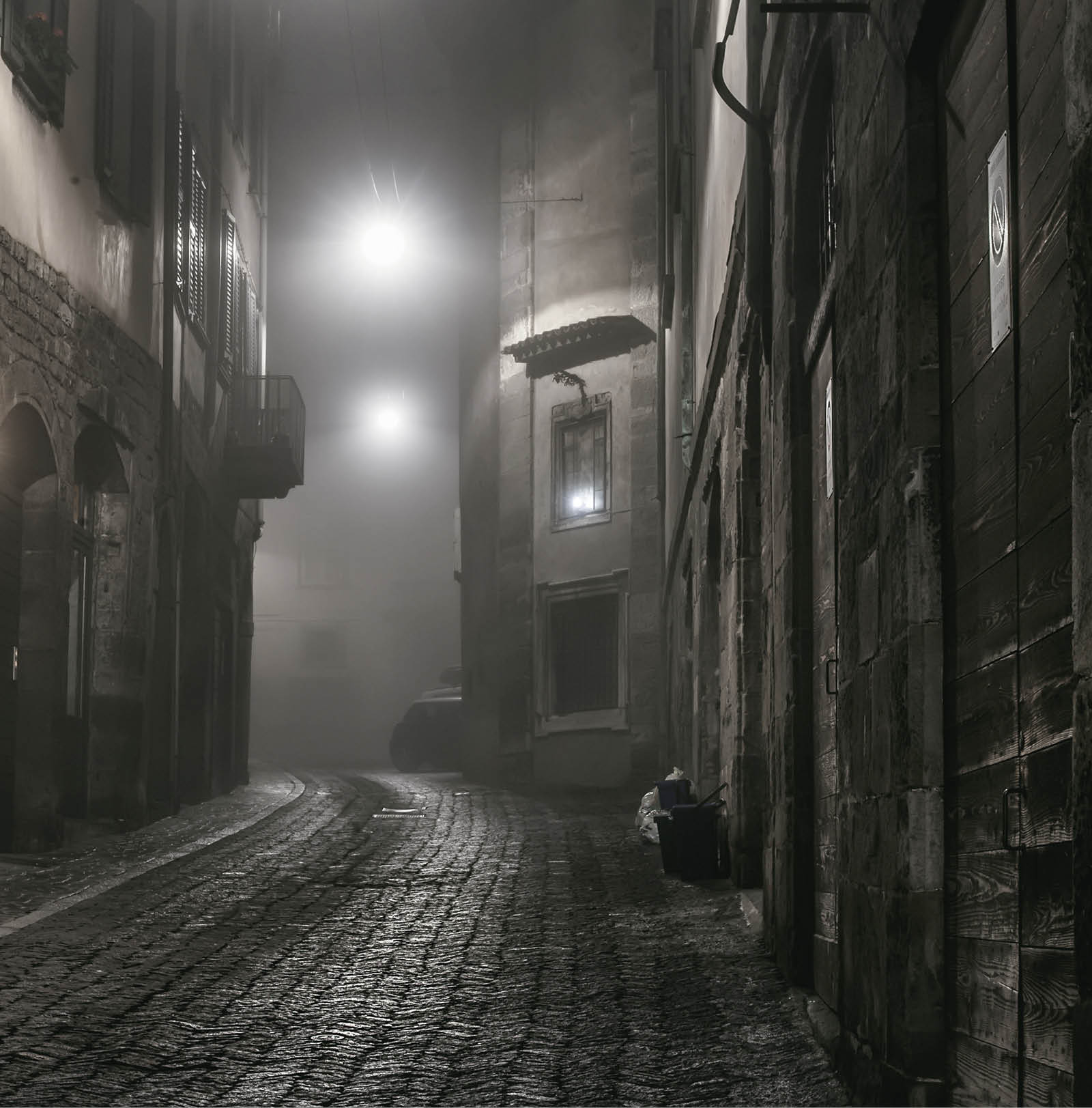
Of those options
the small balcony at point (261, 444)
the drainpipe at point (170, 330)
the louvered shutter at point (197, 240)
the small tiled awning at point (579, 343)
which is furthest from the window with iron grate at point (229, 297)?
the small tiled awning at point (579, 343)

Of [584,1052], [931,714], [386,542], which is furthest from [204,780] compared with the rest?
[386,542]

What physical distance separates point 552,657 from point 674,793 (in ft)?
39.0

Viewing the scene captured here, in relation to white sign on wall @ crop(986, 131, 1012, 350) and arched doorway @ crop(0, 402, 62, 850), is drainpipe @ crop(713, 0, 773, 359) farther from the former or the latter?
arched doorway @ crop(0, 402, 62, 850)

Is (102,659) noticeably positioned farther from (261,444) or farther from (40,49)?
(261,444)

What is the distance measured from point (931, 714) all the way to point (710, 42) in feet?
32.4

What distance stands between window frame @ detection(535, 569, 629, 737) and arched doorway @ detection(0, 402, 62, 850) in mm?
10681

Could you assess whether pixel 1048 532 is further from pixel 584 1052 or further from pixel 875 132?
pixel 584 1052

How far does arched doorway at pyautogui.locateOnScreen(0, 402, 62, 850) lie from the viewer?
12.2 m

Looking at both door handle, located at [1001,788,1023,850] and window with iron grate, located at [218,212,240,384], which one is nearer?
door handle, located at [1001,788,1023,850]

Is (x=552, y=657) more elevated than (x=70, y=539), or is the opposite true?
(x=70, y=539)

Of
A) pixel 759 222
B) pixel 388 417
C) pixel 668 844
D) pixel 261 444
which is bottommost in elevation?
pixel 668 844

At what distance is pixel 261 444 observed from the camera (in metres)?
20.8

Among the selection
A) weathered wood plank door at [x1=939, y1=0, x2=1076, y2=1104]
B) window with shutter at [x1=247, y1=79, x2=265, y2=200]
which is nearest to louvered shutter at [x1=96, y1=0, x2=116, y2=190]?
window with shutter at [x1=247, y1=79, x2=265, y2=200]

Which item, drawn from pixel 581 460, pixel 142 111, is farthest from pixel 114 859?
pixel 581 460
